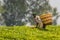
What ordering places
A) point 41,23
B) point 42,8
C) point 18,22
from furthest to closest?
point 42,8 → point 18,22 → point 41,23

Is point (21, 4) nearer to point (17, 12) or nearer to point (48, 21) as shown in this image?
point (17, 12)

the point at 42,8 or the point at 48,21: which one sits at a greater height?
the point at 42,8

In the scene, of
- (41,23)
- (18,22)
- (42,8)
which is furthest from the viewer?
(42,8)

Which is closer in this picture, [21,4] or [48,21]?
[48,21]

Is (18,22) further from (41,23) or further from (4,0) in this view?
(41,23)

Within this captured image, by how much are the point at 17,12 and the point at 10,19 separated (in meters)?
1.53

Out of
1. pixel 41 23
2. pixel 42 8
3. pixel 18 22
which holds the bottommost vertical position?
pixel 41 23

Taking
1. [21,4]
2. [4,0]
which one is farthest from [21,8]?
[4,0]

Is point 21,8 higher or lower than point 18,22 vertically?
higher

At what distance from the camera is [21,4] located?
110ft

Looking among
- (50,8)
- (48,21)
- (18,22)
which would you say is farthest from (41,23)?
(50,8)

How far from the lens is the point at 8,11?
3319 cm

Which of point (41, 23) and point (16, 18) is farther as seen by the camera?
point (16, 18)

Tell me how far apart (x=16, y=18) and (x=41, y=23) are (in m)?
24.2
